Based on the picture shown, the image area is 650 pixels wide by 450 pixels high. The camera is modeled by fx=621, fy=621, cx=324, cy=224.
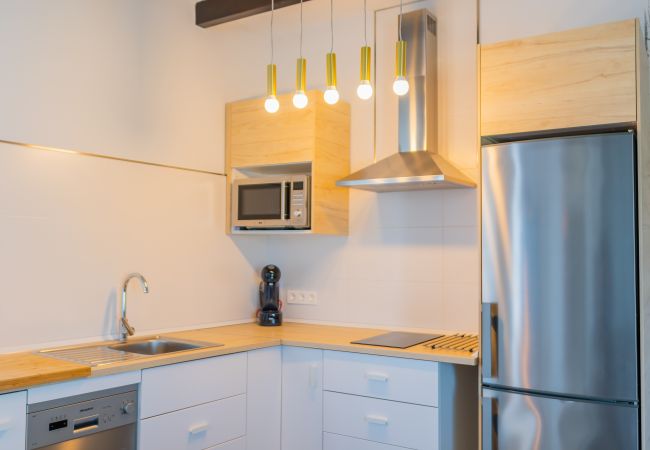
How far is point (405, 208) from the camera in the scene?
133 inches

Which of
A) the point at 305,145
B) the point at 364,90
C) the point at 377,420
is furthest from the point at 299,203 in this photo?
the point at 377,420

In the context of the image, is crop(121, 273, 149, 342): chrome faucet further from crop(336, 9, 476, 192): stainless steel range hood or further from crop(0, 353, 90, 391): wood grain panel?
crop(336, 9, 476, 192): stainless steel range hood

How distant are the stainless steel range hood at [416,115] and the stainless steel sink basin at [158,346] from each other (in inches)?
41.7

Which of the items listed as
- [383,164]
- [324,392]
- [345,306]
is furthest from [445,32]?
→ [324,392]

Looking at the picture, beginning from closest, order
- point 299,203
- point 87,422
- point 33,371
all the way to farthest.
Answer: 1. point 33,371
2. point 87,422
3. point 299,203

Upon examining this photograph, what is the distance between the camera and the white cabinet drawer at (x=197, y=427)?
97.0 inches

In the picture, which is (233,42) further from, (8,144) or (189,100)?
(8,144)

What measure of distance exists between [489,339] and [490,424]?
332 millimetres

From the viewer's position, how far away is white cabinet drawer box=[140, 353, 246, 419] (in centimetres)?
246

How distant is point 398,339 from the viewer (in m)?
2.98

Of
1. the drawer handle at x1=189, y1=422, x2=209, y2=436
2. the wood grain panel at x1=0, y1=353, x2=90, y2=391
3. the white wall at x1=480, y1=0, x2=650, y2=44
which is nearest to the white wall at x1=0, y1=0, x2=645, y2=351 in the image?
the white wall at x1=480, y1=0, x2=650, y2=44

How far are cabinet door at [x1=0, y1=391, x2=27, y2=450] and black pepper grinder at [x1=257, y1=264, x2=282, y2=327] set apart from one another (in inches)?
65.8

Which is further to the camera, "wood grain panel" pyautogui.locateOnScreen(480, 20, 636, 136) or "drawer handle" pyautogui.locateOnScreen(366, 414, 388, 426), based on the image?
"drawer handle" pyautogui.locateOnScreen(366, 414, 388, 426)

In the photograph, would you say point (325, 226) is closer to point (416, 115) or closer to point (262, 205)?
point (262, 205)
